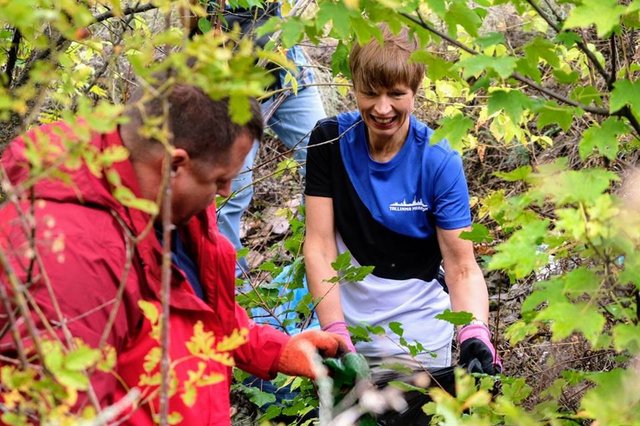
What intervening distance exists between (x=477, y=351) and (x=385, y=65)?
3.43ft

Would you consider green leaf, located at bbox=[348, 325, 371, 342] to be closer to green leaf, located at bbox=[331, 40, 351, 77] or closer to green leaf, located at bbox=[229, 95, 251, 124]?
green leaf, located at bbox=[331, 40, 351, 77]

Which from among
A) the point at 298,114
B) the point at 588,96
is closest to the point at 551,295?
the point at 588,96

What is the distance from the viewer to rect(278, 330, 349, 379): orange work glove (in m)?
2.75

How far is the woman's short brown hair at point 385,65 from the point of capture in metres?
3.24

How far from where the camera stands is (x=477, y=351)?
3.13m

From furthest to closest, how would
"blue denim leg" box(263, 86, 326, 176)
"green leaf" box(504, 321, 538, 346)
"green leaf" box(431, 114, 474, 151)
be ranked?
1. "blue denim leg" box(263, 86, 326, 176)
2. "green leaf" box(504, 321, 538, 346)
3. "green leaf" box(431, 114, 474, 151)

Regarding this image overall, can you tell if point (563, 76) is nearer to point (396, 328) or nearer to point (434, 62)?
point (434, 62)

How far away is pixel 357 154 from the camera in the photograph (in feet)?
11.5

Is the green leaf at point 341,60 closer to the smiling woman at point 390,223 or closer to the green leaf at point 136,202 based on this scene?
the smiling woman at point 390,223

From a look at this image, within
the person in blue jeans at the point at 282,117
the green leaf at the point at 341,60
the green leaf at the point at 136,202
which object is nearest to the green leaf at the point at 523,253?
the green leaf at the point at 136,202

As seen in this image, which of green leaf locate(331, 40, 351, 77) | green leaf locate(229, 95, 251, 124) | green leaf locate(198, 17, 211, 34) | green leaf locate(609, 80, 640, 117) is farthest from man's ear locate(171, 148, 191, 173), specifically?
green leaf locate(198, 17, 211, 34)

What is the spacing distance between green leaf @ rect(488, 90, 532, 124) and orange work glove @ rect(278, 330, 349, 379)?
3.15 ft

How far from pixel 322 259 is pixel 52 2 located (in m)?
1.47

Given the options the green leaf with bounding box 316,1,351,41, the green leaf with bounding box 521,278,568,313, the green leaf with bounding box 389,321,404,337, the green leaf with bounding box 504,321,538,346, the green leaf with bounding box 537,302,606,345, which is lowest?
the green leaf with bounding box 389,321,404,337
